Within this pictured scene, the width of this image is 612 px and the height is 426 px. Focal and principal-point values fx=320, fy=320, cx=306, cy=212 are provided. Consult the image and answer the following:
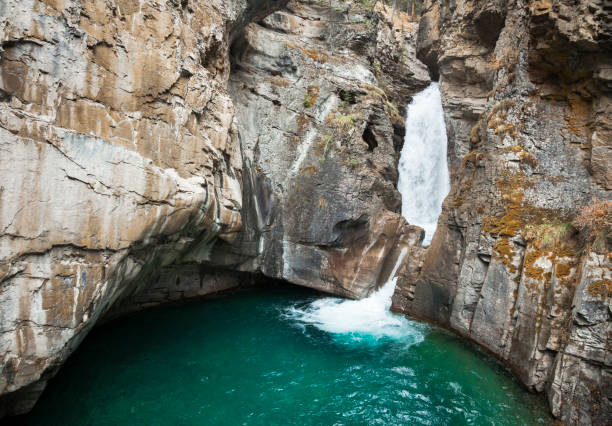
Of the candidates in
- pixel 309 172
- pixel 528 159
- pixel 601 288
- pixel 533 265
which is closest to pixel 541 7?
pixel 528 159

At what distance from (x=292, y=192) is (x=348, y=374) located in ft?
23.1

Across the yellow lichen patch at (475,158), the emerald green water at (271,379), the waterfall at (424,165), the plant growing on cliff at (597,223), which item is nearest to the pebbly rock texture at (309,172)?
the emerald green water at (271,379)

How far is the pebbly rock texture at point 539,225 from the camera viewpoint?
254 inches

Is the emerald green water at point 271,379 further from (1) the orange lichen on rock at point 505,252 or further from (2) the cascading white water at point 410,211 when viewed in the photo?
(1) the orange lichen on rock at point 505,252

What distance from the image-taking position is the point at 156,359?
8.57 m

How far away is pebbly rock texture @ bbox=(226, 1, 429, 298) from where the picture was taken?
12844 mm

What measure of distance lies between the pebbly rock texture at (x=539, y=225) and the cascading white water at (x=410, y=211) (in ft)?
3.51

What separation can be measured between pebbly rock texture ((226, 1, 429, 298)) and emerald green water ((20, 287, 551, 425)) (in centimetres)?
287

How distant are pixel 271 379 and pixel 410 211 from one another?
39.3 feet

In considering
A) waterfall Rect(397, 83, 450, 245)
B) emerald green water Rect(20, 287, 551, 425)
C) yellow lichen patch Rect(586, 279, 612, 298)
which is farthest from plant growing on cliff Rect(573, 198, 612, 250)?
waterfall Rect(397, 83, 450, 245)

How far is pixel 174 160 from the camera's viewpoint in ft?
24.5

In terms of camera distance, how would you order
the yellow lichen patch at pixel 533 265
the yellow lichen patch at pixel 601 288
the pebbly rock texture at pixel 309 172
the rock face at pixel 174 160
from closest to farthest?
the rock face at pixel 174 160, the yellow lichen patch at pixel 601 288, the yellow lichen patch at pixel 533 265, the pebbly rock texture at pixel 309 172

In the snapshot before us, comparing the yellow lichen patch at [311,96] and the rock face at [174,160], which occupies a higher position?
the yellow lichen patch at [311,96]

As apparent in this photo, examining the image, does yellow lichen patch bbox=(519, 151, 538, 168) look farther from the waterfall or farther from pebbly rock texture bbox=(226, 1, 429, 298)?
the waterfall
